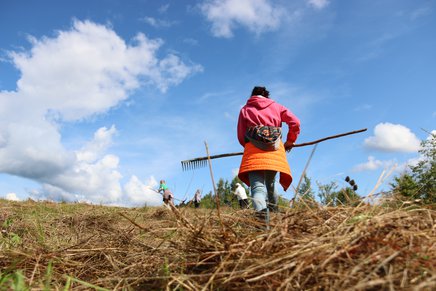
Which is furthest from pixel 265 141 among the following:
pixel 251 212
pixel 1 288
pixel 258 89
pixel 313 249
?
pixel 1 288

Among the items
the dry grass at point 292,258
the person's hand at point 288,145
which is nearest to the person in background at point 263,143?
the person's hand at point 288,145

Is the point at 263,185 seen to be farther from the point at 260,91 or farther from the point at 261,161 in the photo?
the point at 260,91

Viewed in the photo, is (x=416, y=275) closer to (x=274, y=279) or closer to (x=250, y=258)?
(x=274, y=279)

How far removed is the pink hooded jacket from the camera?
4.03 m

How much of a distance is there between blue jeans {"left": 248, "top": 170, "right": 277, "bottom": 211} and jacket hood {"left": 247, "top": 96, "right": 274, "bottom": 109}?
80 cm

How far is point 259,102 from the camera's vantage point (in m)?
4.13

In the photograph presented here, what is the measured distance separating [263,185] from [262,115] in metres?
0.82

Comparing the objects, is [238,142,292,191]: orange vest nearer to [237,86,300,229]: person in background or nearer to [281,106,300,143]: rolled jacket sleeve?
[237,86,300,229]: person in background

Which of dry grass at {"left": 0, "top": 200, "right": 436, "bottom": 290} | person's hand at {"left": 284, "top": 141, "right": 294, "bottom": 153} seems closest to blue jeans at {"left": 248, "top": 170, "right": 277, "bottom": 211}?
person's hand at {"left": 284, "top": 141, "right": 294, "bottom": 153}

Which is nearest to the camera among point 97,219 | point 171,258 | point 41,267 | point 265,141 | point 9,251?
point 171,258

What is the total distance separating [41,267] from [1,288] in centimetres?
71

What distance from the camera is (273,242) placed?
1.71 m

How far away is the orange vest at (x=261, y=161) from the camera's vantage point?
3781 millimetres

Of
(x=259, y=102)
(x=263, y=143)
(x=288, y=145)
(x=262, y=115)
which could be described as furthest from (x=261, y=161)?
(x=288, y=145)
